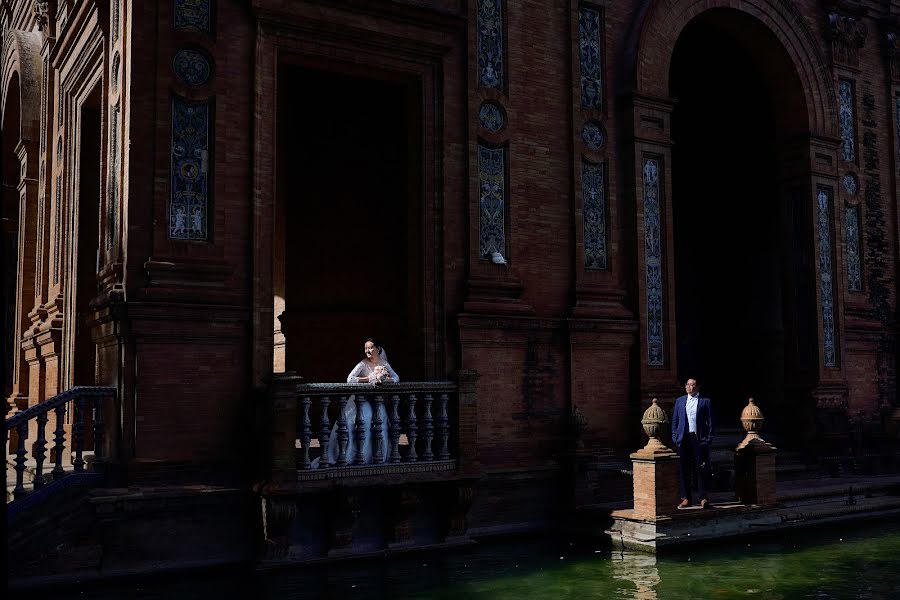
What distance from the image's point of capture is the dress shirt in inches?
456

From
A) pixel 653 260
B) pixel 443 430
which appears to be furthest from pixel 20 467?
pixel 653 260

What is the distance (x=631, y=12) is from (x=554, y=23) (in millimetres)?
1640

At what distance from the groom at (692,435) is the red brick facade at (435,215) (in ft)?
5.66

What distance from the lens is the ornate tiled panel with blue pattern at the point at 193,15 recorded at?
10.5m

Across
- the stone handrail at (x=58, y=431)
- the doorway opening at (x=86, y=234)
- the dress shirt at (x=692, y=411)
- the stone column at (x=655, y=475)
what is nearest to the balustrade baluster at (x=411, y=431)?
the stone column at (x=655, y=475)

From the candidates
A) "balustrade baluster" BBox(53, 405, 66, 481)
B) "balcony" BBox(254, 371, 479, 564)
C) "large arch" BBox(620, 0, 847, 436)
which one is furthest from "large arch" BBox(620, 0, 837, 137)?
"balustrade baluster" BBox(53, 405, 66, 481)

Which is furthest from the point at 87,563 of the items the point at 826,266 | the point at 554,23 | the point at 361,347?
the point at 826,266

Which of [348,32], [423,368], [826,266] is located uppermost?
[348,32]

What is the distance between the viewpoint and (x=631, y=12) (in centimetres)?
1434

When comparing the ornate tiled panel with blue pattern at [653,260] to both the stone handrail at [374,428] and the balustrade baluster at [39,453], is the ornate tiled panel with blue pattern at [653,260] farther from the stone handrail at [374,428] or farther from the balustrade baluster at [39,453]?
the balustrade baluster at [39,453]

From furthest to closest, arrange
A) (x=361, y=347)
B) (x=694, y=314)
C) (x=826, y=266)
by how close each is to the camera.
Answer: (x=694, y=314) → (x=826, y=266) → (x=361, y=347)

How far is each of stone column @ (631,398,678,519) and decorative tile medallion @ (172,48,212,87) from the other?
21.4 ft

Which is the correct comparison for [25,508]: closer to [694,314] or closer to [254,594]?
→ [254,594]

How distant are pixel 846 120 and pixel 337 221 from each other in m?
9.78
